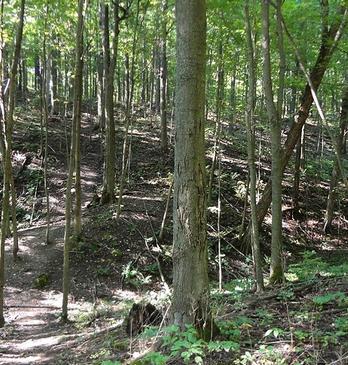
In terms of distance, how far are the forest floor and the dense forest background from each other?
0.12 ft

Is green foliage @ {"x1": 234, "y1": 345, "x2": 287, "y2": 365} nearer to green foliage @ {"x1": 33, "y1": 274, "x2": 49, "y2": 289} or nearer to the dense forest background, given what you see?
the dense forest background

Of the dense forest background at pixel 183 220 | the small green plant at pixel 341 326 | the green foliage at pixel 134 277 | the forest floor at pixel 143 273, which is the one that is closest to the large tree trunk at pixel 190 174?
the dense forest background at pixel 183 220

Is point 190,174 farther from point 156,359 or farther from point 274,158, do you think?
point 274,158

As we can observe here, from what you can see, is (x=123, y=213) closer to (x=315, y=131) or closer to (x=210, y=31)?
(x=210, y=31)

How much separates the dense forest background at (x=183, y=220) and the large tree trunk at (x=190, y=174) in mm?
14

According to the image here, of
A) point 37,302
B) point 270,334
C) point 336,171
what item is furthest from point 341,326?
point 336,171

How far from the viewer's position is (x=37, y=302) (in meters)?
9.87

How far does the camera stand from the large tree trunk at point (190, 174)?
13.1 ft

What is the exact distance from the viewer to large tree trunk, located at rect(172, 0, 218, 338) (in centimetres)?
400

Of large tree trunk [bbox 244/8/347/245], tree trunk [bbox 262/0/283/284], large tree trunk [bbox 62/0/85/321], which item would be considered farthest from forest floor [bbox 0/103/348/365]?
large tree trunk [bbox 244/8/347/245]

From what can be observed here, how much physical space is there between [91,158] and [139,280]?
11.2 m

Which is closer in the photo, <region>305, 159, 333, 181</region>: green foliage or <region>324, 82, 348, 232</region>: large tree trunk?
<region>324, 82, 348, 232</region>: large tree trunk

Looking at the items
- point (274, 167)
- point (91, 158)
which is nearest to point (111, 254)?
point (274, 167)

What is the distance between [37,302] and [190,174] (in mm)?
7398
